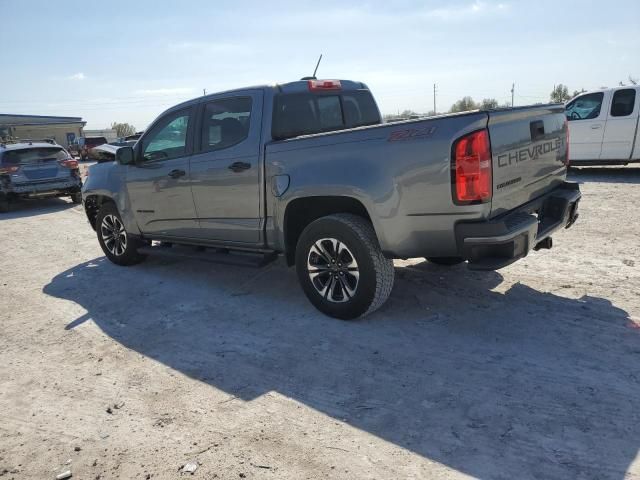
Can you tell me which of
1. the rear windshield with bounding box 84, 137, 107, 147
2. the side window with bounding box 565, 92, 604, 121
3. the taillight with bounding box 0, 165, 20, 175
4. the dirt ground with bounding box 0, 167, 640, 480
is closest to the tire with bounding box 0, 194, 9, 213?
the taillight with bounding box 0, 165, 20, 175

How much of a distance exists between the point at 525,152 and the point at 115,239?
5022 mm

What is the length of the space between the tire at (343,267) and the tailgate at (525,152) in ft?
3.17

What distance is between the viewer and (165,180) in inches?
212

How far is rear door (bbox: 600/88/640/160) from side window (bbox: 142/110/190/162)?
984 centimetres

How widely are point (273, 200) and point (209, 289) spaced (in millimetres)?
1503

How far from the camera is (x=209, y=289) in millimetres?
5344

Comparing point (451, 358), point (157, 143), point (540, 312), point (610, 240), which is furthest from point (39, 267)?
point (610, 240)

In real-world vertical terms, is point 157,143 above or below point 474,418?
above

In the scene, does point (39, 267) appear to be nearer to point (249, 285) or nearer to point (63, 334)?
point (63, 334)

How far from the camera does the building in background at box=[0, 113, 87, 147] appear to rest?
184 feet

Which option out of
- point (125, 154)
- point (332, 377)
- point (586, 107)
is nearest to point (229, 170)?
point (125, 154)

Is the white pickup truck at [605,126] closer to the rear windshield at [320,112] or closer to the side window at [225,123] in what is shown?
the rear windshield at [320,112]

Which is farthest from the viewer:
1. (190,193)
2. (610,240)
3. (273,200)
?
(610,240)

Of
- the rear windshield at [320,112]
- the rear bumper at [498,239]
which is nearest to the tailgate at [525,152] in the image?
the rear bumper at [498,239]
